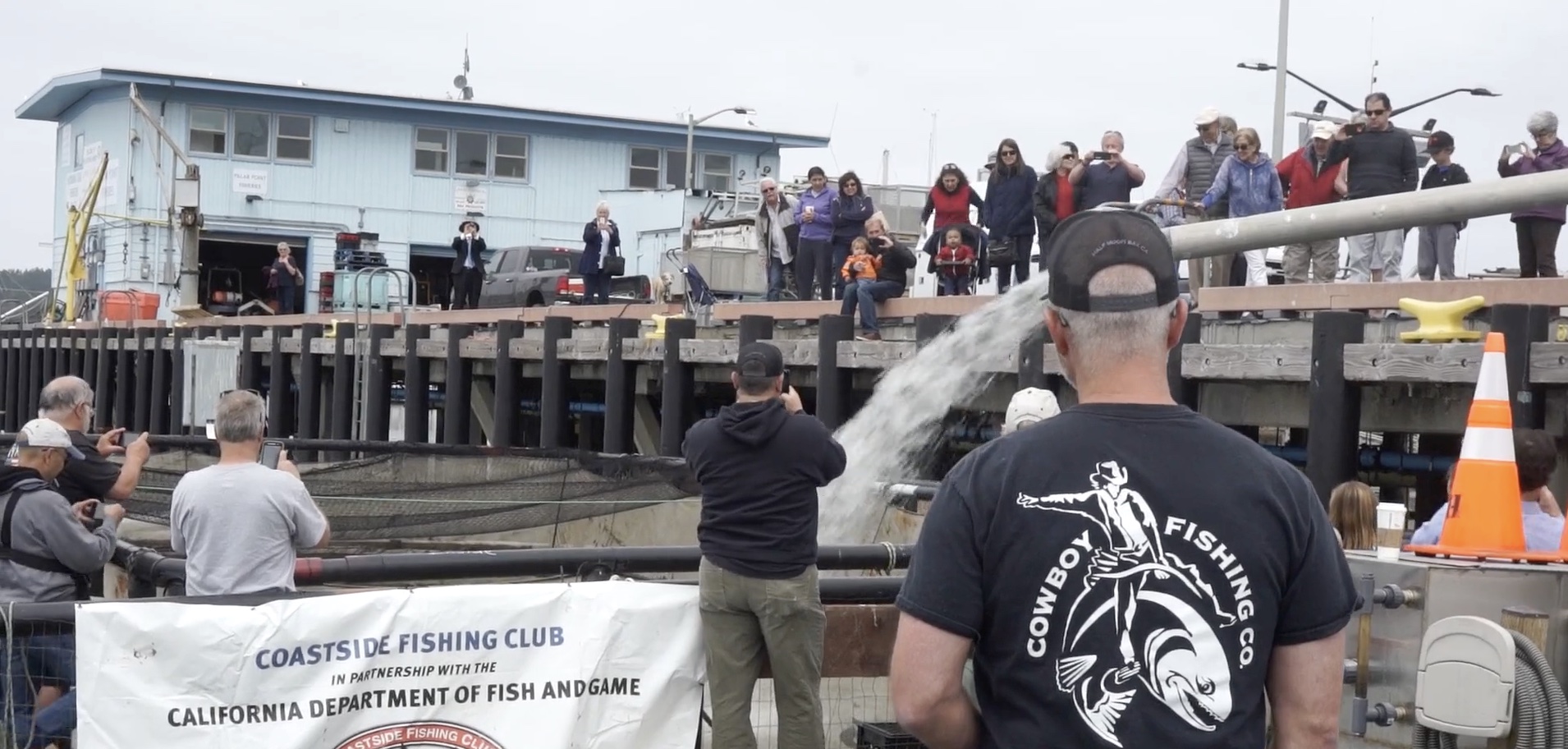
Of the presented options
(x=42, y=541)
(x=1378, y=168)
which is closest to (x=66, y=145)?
(x=1378, y=168)

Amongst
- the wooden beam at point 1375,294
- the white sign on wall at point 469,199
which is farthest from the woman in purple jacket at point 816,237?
the white sign on wall at point 469,199

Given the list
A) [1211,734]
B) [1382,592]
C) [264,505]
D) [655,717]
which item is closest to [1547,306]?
[1382,592]

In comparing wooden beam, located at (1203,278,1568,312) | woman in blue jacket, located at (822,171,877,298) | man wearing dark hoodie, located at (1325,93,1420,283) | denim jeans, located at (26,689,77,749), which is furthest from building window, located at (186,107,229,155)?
denim jeans, located at (26,689,77,749)

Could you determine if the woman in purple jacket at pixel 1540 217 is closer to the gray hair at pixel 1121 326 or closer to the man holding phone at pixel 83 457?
the man holding phone at pixel 83 457

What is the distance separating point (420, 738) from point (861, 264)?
37.2ft

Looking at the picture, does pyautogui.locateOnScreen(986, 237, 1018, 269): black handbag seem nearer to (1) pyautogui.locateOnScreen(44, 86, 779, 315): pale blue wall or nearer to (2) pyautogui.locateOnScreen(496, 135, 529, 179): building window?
(1) pyautogui.locateOnScreen(44, 86, 779, 315): pale blue wall

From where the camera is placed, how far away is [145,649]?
5.22 m

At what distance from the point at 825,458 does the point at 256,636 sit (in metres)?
2.24

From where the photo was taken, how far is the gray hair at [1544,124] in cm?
1320

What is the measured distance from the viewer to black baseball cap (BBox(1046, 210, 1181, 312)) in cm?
273

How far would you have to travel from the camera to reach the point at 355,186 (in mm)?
45094

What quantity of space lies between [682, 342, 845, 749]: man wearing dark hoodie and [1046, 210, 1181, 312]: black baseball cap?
3585 mm

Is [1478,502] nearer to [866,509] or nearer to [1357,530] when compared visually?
[1357,530]

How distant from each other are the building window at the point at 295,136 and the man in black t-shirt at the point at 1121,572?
43.9 meters
